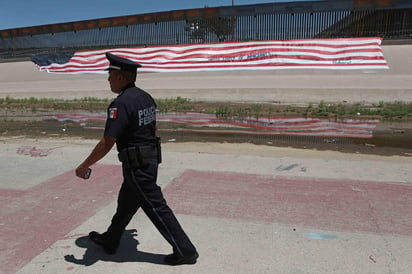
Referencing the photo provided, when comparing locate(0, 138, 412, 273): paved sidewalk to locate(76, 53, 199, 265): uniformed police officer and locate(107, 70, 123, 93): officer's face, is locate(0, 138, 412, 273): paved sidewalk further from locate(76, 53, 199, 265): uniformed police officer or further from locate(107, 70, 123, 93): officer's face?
locate(107, 70, 123, 93): officer's face

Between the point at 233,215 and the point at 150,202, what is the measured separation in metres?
1.51

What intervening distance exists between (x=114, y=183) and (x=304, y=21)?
731 inches

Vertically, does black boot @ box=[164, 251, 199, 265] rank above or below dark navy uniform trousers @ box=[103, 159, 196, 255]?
below

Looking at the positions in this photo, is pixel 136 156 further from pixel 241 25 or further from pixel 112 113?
pixel 241 25

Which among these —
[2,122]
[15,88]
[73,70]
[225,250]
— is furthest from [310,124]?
[15,88]

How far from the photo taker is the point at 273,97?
55.6ft

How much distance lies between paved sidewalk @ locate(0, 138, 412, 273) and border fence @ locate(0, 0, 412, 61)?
597 inches

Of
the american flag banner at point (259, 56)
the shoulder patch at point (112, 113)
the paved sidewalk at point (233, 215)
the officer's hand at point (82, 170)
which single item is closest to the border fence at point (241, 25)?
the american flag banner at point (259, 56)

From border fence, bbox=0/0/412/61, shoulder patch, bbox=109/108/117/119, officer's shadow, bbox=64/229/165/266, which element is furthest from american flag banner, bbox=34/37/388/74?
shoulder patch, bbox=109/108/117/119

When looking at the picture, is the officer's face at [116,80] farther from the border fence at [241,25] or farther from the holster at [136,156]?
the border fence at [241,25]

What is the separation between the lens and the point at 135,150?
2914 millimetres

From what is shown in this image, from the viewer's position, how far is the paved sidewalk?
3.21 meters

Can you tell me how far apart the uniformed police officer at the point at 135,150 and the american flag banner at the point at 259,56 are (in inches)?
667

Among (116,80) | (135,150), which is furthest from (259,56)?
(135,150)
